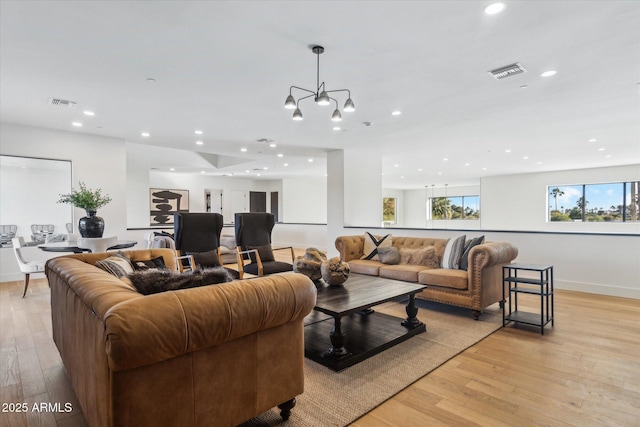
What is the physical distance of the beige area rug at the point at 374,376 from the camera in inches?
75.5

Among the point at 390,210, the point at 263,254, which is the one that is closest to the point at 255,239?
the point at 263,254

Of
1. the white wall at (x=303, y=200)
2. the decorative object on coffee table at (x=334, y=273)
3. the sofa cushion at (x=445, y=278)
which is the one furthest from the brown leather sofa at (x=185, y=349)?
the white wall at (x=303, y=200)

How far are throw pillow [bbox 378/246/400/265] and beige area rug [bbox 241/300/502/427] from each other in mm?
1111

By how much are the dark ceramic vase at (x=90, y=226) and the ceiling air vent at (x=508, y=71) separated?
502 cm

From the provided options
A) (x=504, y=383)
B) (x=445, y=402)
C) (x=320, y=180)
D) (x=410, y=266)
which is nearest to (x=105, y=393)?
(x=445, y=402)

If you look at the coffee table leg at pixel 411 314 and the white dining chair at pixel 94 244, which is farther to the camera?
the white dining chair at pixel 94 244

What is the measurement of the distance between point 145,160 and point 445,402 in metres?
9.65

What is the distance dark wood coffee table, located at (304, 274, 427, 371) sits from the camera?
8.36ft

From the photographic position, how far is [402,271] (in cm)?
421

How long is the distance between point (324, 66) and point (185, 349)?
9.13ft

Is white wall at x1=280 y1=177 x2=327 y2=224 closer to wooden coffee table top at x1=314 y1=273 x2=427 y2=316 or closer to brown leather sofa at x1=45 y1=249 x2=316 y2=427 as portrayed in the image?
wooden coffee table top at x1=314 y1=273 x2=427 y2=316

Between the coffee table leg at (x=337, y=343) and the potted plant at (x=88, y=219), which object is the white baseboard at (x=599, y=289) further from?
the potted plant at (x=88, y=219)

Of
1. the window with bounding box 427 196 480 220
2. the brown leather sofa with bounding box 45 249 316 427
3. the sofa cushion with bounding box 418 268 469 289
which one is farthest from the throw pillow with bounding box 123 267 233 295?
the window with bounding box 427 196 480 220

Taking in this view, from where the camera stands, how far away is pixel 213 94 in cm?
401
